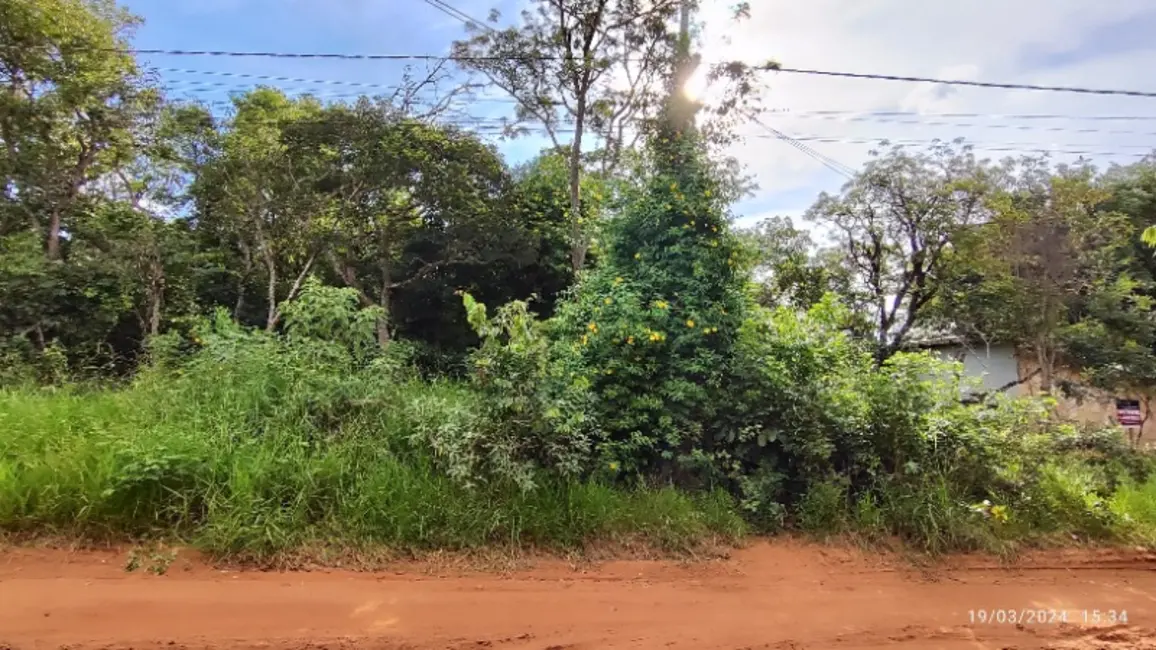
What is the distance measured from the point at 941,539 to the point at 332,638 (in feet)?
16.0

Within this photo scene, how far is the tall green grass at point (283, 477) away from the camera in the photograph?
15.1 ft

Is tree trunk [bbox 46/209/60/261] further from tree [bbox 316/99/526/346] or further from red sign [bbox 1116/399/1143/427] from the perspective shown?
red sign [bbox 1116/399/1143/427]

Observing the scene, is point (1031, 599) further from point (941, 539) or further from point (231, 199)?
point (231, 199)

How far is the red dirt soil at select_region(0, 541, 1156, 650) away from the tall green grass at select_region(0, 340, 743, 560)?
0.29 meters

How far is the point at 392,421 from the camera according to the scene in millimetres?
5570

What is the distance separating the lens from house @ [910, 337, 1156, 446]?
13648 millimetres

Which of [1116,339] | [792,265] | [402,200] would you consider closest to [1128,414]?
[1116,339]

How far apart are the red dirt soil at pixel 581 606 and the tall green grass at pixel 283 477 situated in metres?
0.29

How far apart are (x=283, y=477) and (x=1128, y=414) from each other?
1438 cm

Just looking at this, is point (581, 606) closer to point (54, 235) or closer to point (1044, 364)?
point (54, 235)

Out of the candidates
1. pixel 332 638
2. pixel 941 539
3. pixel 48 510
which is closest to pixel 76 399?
pixel 48 510

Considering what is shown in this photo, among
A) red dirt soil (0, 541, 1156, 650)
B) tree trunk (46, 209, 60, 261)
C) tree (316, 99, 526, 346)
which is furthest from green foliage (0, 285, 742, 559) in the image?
tree trunk (46, 209, 60, 261)

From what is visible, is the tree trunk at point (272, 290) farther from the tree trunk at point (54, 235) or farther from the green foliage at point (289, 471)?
the green foliage at point (289, 471)

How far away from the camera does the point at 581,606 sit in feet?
14.4
